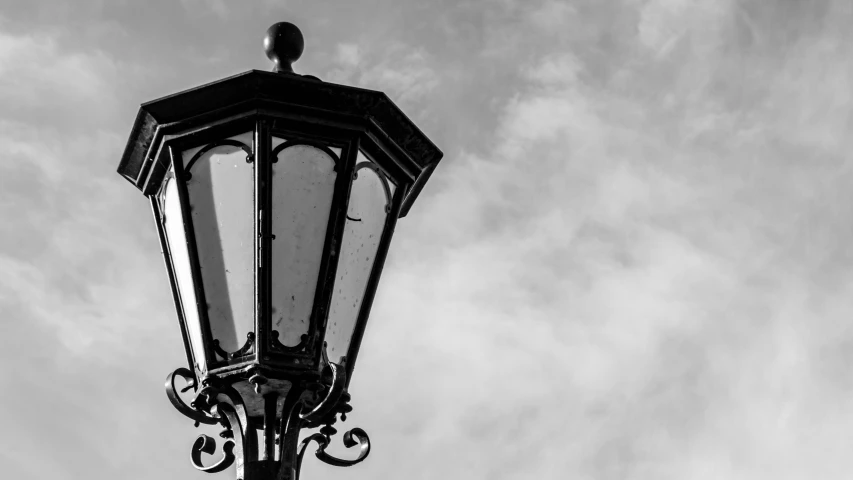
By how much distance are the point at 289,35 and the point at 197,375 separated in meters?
1.23

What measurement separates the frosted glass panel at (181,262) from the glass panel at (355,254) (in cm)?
41

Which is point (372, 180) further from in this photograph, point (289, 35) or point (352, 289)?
point (289, 35)

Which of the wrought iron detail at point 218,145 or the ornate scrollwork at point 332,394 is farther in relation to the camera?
the wrought iron detail at point 218,145

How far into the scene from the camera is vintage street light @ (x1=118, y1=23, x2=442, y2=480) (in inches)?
146

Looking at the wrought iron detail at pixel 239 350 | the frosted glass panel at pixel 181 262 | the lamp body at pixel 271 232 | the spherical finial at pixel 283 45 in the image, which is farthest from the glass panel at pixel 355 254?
the spherical finial at pixel 283 45

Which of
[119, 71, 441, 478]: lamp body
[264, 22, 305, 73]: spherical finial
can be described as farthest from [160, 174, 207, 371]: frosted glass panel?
[264, 22, 305, 73]: spherical finial

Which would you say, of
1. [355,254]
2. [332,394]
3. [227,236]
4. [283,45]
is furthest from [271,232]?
[283,45]

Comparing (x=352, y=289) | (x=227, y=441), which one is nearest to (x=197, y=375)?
(x=227, y=441)

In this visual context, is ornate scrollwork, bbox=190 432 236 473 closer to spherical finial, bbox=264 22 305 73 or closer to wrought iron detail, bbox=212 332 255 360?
wrought iron detail, bbox=212 332 255 360

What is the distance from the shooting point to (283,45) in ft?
14.1

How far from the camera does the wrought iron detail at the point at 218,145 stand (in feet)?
12.6

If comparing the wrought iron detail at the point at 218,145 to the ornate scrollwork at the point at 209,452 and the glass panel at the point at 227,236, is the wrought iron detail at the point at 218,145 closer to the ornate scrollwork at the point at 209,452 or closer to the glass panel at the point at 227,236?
the glass panel at the point at 227,236

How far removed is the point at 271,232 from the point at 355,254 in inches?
11.8

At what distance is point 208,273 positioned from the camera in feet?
12.5
